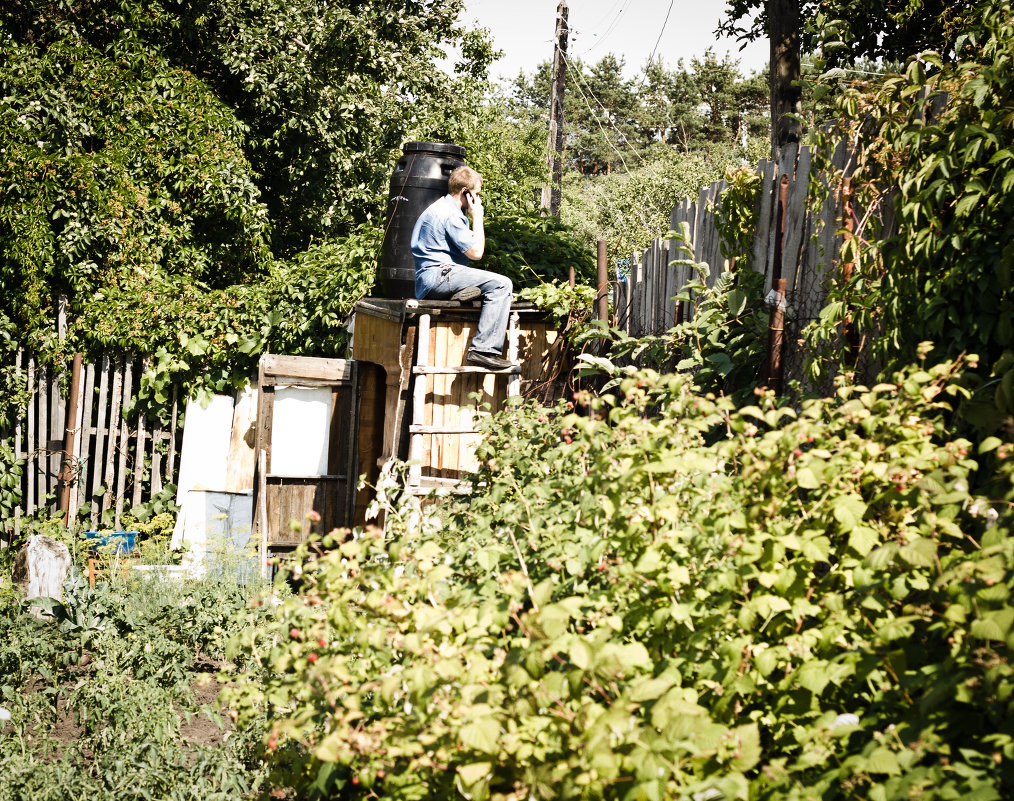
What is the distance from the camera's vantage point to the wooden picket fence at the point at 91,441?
8.18 metres

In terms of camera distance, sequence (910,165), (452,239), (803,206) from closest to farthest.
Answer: (910,165)
(803,206)
(452,239)

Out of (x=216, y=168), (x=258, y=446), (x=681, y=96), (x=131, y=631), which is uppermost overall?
(x=681, y=96)

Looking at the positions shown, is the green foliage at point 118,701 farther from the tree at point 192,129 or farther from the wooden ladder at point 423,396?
the tree at point 192,129

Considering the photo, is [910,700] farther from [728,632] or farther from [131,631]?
[131,631]

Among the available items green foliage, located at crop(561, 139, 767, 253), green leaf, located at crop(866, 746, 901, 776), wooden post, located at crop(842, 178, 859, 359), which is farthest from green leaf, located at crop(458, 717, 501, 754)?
green foliage, located at crop(561, 139, 767, 253)

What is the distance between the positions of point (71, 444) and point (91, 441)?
0.38 metres

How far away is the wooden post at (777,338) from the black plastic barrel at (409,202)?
3871 millimetres

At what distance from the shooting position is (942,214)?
9.40 ft

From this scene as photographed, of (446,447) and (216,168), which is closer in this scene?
(446,447)

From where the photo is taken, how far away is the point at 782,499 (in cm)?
223

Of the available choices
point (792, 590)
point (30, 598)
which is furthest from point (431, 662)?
point (30, 598)

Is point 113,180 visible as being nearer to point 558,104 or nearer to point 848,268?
point 848,268

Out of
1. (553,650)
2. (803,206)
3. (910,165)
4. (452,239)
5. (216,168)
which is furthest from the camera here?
(216,168)

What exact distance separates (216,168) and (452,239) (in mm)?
4525
